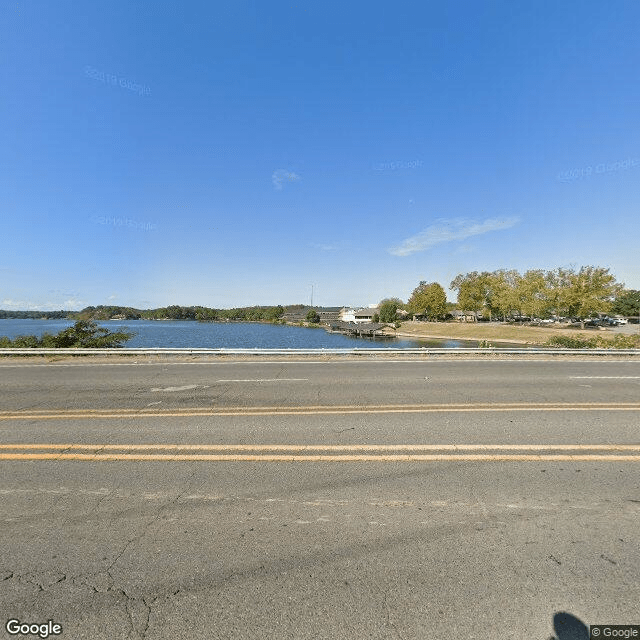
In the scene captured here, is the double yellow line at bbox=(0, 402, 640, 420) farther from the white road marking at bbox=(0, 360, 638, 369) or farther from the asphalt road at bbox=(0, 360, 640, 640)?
the white road marking at bbox=(0, 360, 638, 369)

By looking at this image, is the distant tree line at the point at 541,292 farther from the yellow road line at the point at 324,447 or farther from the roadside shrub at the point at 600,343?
the yellow road line at the point at 324,447

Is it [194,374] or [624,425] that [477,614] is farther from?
[194,374]

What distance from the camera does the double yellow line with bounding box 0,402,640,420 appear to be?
632 centimetres

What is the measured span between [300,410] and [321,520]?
11.6 feet

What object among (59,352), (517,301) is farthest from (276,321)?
(59,352)

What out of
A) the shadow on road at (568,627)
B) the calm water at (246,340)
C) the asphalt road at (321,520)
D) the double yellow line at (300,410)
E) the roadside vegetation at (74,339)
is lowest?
the calm water at (246,340)

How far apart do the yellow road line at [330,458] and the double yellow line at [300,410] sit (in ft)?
5.69

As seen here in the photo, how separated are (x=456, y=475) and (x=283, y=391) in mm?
5073

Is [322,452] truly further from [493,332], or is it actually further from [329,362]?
[493,332]

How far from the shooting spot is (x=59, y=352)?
560 inches

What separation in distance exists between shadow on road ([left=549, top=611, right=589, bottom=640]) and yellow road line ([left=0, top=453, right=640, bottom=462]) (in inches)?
86.5

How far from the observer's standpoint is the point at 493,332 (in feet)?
174

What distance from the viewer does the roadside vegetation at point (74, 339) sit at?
1761 centimetres

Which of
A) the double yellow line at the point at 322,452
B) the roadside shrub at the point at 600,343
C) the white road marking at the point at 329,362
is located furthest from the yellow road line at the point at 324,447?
the roadside shrub at the point at 600,343
